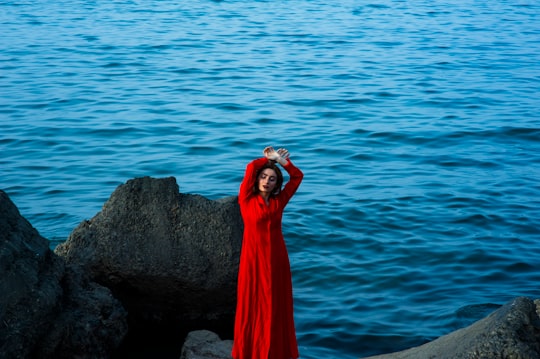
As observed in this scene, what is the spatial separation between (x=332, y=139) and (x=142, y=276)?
27.5 ft

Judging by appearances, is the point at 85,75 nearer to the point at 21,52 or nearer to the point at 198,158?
the point at 21,52

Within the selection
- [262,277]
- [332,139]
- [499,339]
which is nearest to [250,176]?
[262,277]

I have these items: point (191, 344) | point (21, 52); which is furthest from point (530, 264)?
point (21, 52)

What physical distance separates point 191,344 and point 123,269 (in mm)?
1051

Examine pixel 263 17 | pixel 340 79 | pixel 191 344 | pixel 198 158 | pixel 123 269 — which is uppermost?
pixel 263 17

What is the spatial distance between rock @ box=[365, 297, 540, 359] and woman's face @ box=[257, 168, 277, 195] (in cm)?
175

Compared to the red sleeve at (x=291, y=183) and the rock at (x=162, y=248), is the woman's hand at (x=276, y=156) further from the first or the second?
the rock at (x=162, y=248)

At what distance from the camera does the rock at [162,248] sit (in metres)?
8.06

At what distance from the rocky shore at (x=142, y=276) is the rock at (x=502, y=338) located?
192mm

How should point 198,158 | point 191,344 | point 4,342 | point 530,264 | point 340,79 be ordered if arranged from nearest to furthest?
point 4,342, point 191,344, point 530,264, point 198,158, point 340,79

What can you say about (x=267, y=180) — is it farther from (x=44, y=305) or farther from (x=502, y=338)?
(x=502, y=338)

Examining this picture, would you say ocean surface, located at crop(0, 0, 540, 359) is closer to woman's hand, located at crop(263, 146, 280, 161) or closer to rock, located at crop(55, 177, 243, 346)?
rock, located at crop(55, 177, 243, 346)

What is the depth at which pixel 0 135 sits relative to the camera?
16.0 metres

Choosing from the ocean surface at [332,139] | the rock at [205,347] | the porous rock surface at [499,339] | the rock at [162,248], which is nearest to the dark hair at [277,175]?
the rock at [162,248]
